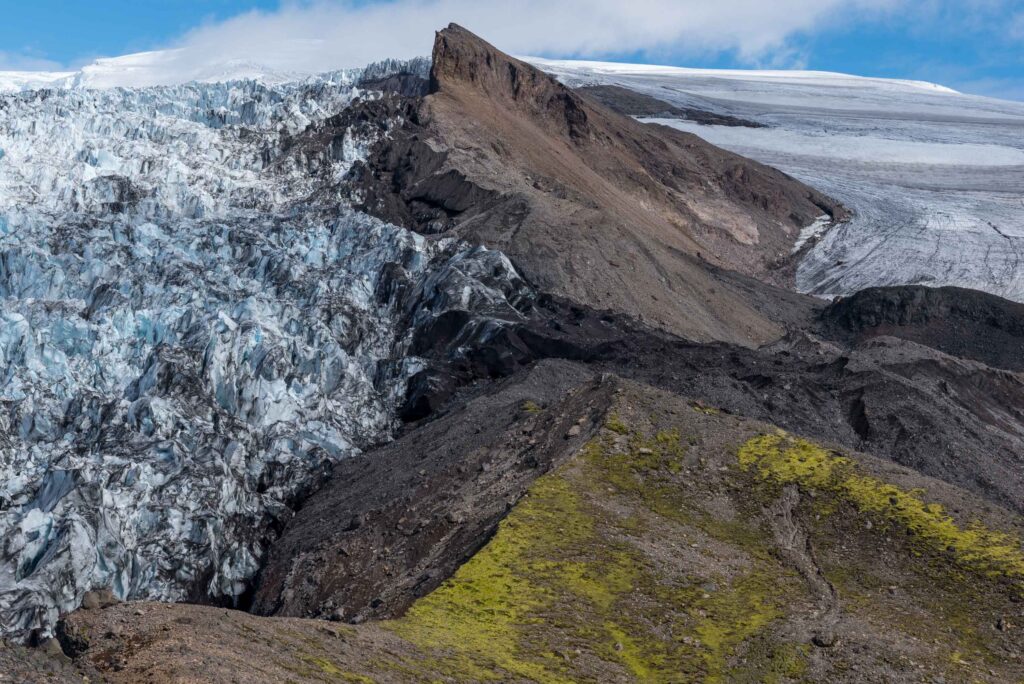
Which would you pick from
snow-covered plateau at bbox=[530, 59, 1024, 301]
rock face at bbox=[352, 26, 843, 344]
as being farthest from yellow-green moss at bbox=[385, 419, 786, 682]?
snow-covered plateau at bbox=[530, 59, 1024, 301]

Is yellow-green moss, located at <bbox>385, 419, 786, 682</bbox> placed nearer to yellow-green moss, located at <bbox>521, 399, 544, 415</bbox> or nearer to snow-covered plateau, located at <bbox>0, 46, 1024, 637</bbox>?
yellow-green moss, located at <bbox>521, 399, 544, 415</bbox>

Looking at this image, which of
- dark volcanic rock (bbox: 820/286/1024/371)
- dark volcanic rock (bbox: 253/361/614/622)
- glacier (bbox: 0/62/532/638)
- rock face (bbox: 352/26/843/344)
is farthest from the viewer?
dark volcanic rock (bbox: 820/286/1024/371)

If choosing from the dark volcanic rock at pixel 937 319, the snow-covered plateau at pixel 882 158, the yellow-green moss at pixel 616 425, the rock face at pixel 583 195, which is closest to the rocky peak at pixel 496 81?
the rock face at pixel 583 195

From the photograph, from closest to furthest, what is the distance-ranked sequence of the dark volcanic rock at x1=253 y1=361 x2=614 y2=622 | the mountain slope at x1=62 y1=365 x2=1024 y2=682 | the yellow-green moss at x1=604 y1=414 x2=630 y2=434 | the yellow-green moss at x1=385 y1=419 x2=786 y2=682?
the mountain slope at x1=62 y1=365 x2=1024 y2=682 < the yellow-green moss at x1=385 y1=419 x2=786 y2=682 < the dark volcanic rock at x1=253 y1=361 x2=614 y2=622 < the yellow-green moss at x1=604 y1=414 x2=630 y2=434

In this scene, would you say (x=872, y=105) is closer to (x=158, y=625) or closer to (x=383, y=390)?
(x=383, y=390)

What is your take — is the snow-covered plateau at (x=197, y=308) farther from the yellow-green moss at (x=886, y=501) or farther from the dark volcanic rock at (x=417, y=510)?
the yellow-green moss at (x=886, y=501)

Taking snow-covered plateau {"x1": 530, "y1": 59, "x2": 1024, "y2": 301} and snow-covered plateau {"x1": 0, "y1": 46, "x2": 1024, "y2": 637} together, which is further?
snow-covered plateau {"x1": 530, "y1": 59, "x2": 1024, "y2": 301}

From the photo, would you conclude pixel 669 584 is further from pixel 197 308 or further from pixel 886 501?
pixel 197 308
